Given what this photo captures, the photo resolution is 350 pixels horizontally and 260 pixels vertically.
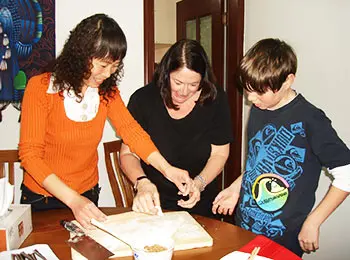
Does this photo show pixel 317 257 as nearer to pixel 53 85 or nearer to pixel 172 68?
pixel 172 68

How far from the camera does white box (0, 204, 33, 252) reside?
105 centimetres

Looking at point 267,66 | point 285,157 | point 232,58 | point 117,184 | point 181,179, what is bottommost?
point 117,184

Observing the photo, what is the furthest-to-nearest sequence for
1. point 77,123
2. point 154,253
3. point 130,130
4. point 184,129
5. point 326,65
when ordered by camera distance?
point 326,65
point 184,129
point 130,130
point 77,123
point 154,253

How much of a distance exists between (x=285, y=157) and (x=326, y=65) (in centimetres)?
95

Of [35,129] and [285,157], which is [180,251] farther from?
[35,129]

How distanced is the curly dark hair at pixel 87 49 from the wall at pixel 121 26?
1.36 meters

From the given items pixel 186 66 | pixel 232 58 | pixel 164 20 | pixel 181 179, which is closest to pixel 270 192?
pixel 181 179

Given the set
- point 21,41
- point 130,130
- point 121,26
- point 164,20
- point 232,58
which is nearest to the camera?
point 130,130

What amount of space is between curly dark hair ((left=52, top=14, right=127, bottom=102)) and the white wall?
4.02 feet

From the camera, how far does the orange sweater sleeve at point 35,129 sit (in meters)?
1.25

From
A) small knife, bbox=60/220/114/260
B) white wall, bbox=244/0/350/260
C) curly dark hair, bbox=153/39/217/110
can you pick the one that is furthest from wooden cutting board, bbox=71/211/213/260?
white wall, bbox=244/0/350/260

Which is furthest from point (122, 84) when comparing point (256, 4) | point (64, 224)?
point (64, 224)

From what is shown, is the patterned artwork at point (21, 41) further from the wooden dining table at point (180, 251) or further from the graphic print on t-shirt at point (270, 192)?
the graphic print on t-shirt at point (270, 192)

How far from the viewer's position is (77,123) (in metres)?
1.42
